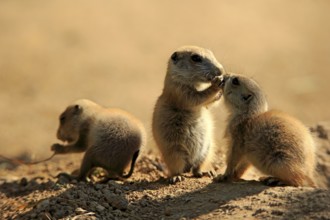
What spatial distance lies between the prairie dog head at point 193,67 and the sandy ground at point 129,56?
4.05 feet

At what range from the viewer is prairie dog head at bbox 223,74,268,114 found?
688 centimetres

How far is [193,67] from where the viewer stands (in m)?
7.77

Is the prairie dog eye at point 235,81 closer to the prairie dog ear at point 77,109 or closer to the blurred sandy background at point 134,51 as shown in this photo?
the prairie dog ear at point 77,109

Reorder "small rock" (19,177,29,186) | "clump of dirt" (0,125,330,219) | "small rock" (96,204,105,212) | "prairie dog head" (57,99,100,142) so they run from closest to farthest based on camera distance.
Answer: "clump of dirt" (0,125,330,219)
"small rock" (96,204,105,212)
"small rock" (19,177,29,186)
"prairie dog head" (57,99,100,142)

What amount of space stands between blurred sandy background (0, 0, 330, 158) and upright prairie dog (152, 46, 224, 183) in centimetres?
404

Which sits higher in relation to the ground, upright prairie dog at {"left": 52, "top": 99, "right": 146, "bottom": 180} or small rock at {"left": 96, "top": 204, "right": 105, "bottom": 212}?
upright prairie dog at {"left": 52, "top": 99, "right": 146, "bottom": 180}

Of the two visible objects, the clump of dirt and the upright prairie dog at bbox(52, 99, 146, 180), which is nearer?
the clump of dirt

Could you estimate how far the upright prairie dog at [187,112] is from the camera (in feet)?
24.6

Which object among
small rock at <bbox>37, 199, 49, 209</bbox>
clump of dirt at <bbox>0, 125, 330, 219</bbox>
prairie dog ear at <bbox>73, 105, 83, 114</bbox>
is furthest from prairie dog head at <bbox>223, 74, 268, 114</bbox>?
prairie dog ear at <bbox>73, 105, 83, 114</bbox>

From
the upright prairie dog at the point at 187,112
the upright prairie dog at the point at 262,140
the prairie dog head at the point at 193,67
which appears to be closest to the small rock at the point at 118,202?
the upright prairie dog at the point at 187,112

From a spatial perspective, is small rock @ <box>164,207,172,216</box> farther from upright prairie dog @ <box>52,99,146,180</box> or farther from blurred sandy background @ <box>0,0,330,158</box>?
blurred sandy background @ <box>0,0,330,158</box>

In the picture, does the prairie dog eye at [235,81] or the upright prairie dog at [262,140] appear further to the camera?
the prairie dog eye at [235,81]

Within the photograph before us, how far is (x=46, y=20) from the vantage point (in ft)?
54.0

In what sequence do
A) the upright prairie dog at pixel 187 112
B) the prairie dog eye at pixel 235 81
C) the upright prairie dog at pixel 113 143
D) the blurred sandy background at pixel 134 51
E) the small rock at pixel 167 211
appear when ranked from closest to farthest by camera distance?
1. the small rock at pixel 167 211
2. the prairie dog eye at pixel 235 81
3. the upright prairie dog at pixel 187 112
4. the upright prairie dog at pixel 113 143
5. the blurred sandy background at pixel 134 51
